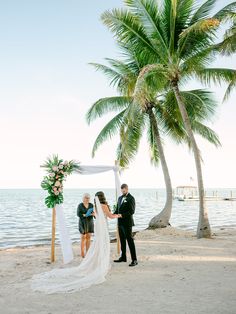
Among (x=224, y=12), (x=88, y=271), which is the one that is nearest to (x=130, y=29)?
(x=224, y=12)

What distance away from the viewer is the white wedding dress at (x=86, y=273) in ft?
24.3

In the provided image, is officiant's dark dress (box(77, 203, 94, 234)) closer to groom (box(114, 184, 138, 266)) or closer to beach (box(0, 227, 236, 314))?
beach (box(0, 227, 236, 314))

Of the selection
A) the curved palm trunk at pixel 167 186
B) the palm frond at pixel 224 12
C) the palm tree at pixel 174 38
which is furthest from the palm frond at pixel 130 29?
the curved palm trunk at pixel 167 186

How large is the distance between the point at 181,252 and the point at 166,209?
880 cm

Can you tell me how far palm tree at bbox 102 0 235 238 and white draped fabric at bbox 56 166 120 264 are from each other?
422 cm

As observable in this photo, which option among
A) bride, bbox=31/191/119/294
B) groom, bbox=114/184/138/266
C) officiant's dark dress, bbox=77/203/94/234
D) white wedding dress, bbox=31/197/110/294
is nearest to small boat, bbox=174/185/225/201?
officiant's dark dress, bbox=77/203/94/234

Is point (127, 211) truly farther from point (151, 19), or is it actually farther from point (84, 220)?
point (151, 19)

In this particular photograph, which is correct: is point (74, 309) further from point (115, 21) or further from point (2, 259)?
point (115, 21)

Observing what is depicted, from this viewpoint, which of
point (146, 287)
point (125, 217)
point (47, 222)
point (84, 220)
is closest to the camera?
point (146, 287)

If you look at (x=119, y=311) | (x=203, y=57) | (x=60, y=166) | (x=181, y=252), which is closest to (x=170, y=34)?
(x=203, y=57)

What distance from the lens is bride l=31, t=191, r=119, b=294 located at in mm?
7414

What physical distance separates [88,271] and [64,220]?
3071 millimetres

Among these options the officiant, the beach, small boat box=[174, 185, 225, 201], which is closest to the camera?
the beach

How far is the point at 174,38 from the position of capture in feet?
48.8
